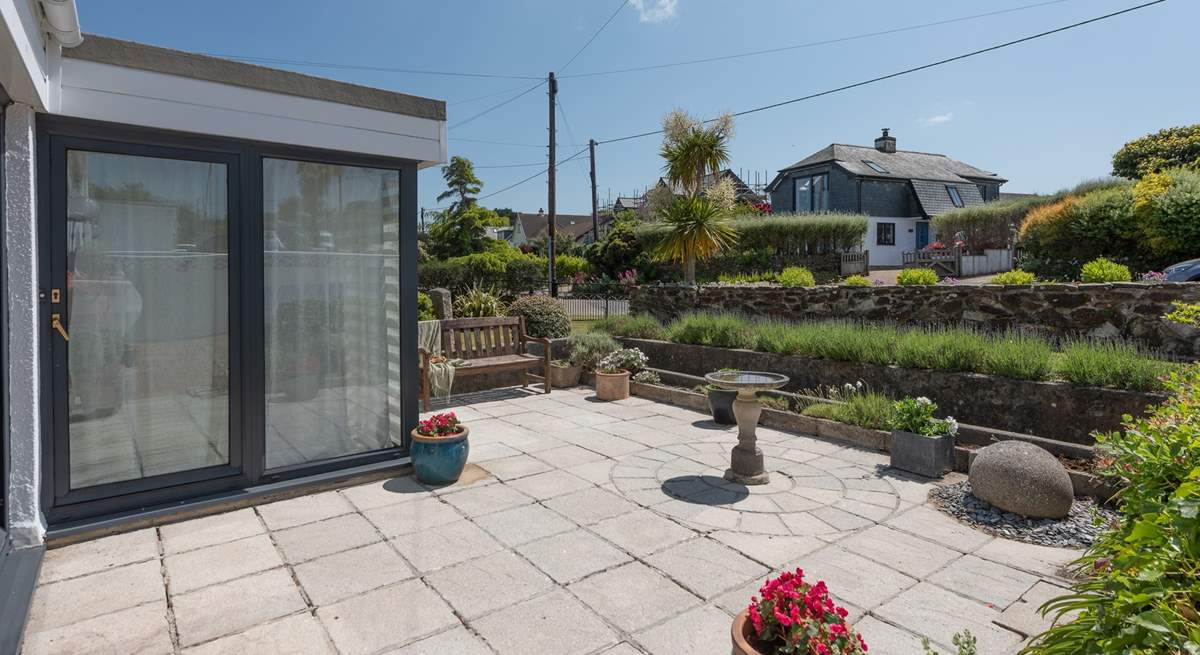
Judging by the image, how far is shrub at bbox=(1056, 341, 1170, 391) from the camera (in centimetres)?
495

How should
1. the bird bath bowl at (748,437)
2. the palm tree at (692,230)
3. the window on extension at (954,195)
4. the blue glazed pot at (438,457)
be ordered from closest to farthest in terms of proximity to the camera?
the blue glazed pot at (438,457) → the bird bath bowl at (748,437) → the palm tree at (692,230) → the window on extension at (954,195)

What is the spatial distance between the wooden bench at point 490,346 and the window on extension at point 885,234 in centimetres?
2441

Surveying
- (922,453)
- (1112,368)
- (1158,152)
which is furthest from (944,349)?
(1158,152)

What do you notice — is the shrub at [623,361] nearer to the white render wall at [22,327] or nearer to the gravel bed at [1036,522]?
the gravel bed at [1036,522]

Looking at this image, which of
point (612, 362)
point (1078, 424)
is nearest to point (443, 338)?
point (612, 362)

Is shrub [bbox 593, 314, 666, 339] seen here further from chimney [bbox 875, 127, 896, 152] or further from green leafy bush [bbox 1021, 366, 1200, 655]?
chimney [bbox 875, 127, 896, 152]

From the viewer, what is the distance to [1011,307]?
726 centimetres

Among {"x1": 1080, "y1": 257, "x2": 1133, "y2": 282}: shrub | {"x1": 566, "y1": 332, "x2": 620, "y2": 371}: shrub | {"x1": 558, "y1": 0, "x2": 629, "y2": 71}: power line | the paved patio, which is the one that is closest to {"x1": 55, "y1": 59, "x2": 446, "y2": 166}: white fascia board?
the paved patio

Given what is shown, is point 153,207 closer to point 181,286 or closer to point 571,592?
point 181,286

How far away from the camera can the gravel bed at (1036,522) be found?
3.55 meters

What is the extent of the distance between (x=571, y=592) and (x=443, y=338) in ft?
16.5

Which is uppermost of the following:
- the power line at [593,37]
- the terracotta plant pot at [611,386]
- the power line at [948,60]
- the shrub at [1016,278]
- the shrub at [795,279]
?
the power line at [593,37]

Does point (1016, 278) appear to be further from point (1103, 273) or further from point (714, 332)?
point (714, 332)

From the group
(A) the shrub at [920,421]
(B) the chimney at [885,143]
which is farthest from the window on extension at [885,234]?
(A) the shrub at [920,421]
